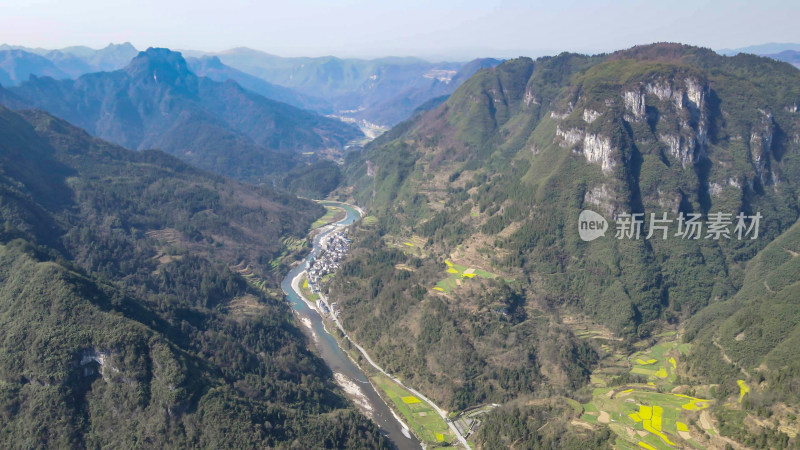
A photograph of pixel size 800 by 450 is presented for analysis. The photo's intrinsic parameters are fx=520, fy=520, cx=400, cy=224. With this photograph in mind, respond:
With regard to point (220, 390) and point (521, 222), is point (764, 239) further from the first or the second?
point (220, 390)

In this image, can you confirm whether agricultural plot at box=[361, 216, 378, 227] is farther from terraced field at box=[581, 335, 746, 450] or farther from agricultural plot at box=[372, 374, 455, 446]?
terraced field at box=[581, 335, 746, 450]

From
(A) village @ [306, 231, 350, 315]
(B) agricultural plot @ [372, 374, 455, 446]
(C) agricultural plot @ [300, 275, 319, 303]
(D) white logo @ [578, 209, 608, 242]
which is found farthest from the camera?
(C) agricultural plot @ [300, 275, 319, 303]

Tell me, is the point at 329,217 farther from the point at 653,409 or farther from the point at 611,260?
the point at 653,409

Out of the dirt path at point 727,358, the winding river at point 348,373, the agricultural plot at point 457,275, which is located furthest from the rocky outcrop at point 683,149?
the winding river at point 348,373

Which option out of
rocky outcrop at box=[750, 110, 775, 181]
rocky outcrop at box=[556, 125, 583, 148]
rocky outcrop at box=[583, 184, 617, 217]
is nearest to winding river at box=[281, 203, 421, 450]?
rocky outcrop at box=[583, 184, 617, 217]

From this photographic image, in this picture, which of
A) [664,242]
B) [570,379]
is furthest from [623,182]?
[570,379]

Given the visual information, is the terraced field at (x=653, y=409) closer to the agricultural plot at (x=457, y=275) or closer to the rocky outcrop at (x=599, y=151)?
the agricultural plot at (x=457, y=275)

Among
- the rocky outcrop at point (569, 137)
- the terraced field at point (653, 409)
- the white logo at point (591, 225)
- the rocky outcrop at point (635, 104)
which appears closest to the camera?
the terraced field at point (653, 409)
